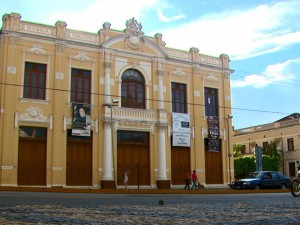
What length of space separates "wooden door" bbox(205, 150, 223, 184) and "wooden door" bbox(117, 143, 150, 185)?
19.2ft

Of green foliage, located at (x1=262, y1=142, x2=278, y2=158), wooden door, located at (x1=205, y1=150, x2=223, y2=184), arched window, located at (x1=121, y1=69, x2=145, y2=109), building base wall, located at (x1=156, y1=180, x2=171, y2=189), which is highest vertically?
arched window, located at (x1=121, y1=69, x2=145, y2=109)

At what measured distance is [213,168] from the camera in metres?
37.7

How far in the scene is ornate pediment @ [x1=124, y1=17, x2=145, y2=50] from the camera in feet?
115

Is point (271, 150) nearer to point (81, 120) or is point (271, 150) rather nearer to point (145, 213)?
point (81, 120)

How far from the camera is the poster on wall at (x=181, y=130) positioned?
35656mm

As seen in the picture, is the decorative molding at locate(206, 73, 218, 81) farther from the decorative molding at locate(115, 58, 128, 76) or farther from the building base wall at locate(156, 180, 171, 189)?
the building base wall at locate(156, 180, 171, 189)

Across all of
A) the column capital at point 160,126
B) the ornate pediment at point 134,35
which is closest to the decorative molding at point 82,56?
the ornate pediment at point 134,35

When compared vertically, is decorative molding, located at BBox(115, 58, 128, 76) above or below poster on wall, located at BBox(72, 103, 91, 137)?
above

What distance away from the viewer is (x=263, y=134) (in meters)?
57.8

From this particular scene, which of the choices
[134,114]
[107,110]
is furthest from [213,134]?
[107,110]

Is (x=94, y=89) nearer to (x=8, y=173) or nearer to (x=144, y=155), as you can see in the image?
(x=144, y=155)

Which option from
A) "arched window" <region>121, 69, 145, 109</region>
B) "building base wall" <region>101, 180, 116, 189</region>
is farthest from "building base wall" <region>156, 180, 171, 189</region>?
"arched window" <region>121, 69, 145, 109</region>

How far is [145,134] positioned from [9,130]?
1059 centimetres

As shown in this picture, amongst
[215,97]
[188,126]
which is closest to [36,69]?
[188,126]
